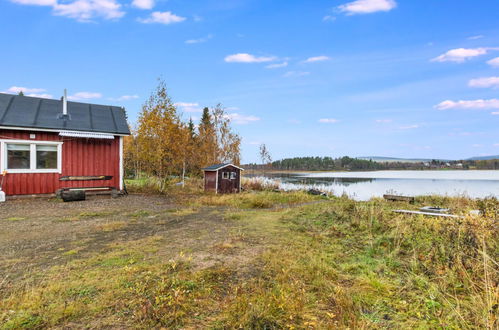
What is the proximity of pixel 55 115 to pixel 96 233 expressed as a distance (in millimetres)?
9019

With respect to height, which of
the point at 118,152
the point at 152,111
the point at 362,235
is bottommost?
the point at 362,235

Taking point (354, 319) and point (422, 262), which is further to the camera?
point (422, 262)

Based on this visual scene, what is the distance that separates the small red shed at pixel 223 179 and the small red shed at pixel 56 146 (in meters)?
4.80

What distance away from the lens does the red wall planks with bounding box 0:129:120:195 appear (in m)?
10.9

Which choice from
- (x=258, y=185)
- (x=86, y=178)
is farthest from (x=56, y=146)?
(x=258, y=185)

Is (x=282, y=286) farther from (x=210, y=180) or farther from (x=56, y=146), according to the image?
(x=210, y=180)

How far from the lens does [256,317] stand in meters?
2.51

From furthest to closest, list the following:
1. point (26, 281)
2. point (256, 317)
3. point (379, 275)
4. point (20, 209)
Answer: point (20, 209)
point (379, 275)
point (26, 281)
point (256, 317)

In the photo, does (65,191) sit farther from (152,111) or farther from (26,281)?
(26,281)

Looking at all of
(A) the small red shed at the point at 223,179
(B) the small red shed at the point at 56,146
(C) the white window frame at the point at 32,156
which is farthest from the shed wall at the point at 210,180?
(C) the white window frame at the point at 32,156

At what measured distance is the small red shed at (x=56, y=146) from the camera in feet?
35.7

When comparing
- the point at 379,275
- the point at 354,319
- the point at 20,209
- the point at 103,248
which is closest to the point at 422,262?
the point at 379,275

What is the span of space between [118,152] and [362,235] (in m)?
11.5

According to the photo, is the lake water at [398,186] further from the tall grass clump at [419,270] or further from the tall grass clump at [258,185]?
the tall grass clump at [419,270]
